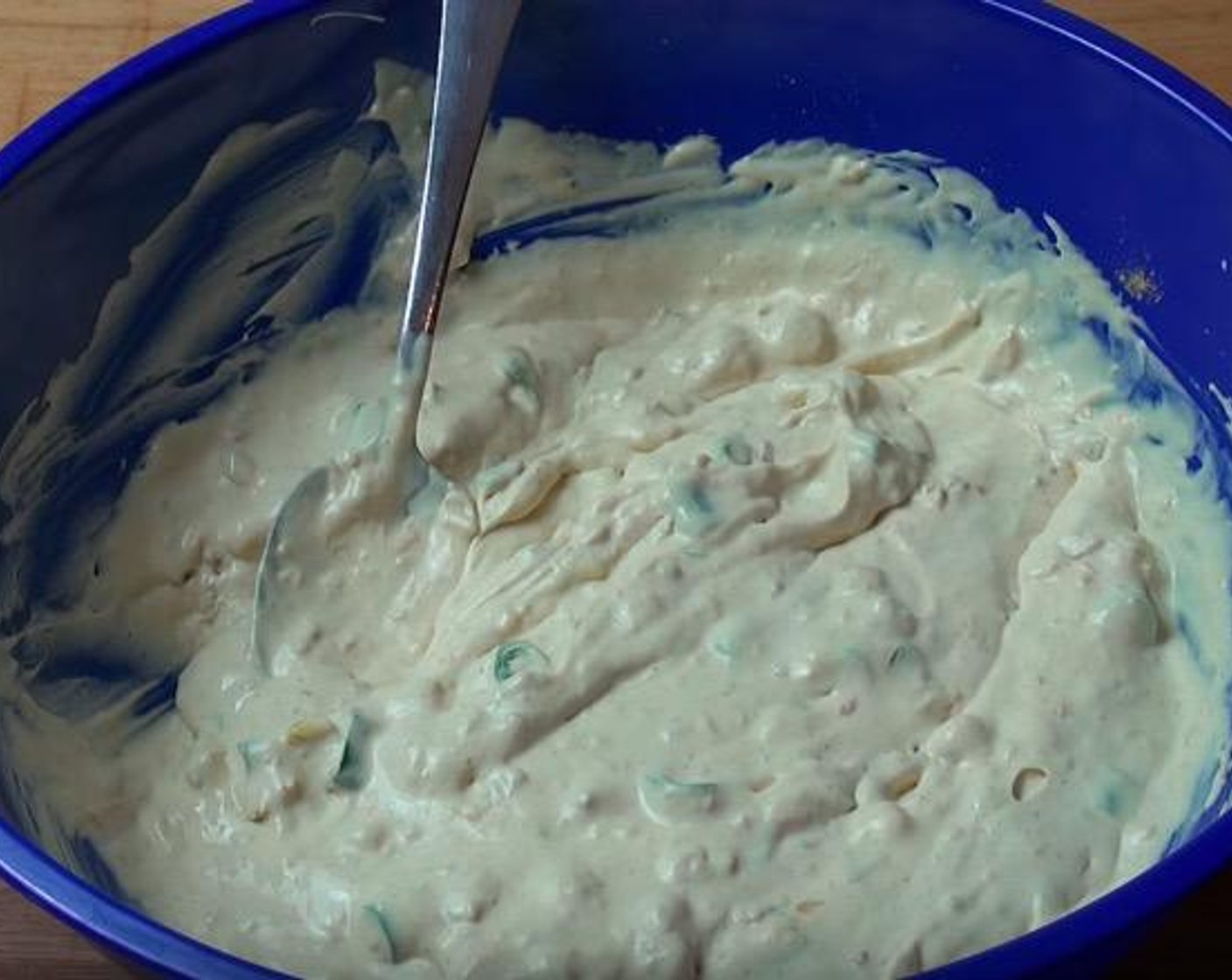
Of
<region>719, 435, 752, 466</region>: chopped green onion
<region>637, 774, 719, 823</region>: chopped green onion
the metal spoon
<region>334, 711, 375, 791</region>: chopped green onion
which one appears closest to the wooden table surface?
the metal spoon

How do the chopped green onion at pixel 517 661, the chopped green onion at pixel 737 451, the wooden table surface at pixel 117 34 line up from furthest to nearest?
the wooden table surface at pixel 117 34, the chopped green onion at pixel 737 451, the chopped green onion at pixel 517 661

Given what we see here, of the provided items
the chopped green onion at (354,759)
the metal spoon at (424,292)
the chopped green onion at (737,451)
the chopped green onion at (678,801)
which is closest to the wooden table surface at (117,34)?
the metal spoon at (424,292)

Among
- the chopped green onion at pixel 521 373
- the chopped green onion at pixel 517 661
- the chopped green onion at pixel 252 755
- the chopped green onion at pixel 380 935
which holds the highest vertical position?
the chopped green onion at pixel 521 373

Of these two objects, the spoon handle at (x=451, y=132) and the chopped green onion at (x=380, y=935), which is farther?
the spoon handle at (x=451, y=132)

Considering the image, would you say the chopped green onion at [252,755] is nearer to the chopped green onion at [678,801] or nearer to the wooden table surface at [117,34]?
the chopped green onion at [678,801]

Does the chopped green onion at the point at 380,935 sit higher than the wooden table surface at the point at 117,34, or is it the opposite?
the wooden table surface at the point at 117,34

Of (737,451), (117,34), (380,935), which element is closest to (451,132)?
(737,451)

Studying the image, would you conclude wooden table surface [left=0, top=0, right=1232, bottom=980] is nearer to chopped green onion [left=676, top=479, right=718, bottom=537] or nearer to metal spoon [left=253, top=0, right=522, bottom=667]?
metal spoon [left=253, top=0, right=522, bottom=667]

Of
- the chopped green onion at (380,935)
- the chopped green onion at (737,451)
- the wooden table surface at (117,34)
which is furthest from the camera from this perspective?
the wooden table surface at (117,34)

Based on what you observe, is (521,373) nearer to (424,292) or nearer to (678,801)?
(424,292)
